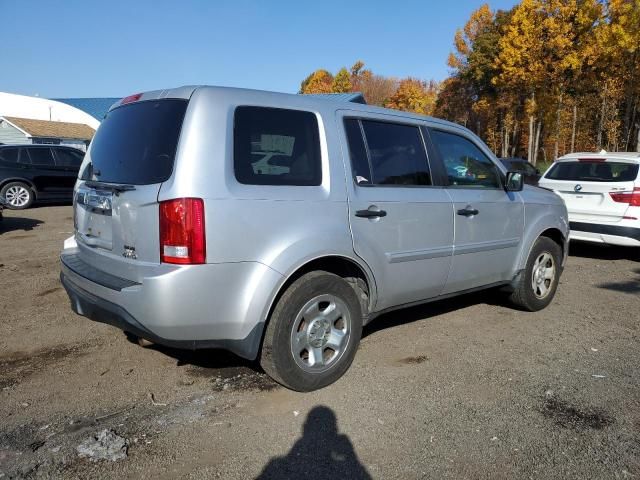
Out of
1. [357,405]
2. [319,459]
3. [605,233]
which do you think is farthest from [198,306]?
[605,233]

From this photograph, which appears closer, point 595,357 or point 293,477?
point 293,477

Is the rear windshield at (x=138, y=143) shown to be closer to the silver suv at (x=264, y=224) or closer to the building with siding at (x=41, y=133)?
the silver suv at (x=264, y=224)

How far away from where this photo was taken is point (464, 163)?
15.1 feet

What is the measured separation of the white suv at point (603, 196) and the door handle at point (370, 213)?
5.68m

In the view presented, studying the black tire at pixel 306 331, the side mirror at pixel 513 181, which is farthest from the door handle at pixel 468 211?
the black tire at pixel 306 331

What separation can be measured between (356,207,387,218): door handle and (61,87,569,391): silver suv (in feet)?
0.06

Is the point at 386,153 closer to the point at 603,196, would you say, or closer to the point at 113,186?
the point at 113,186

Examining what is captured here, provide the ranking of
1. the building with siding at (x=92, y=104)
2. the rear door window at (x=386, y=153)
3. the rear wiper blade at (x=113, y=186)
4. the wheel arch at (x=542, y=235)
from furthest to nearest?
the building with siding at (x=92, y=104) → the wheel arch at (x=542, y=235) → the rear door window at (x=386, y=153) → the rear wiper blade at (x=113, y=186)

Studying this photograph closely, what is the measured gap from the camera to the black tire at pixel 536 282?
5.12 m

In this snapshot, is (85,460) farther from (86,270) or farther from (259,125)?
(259,125)

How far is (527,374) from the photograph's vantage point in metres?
3.82

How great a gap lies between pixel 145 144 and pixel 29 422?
5.83 feet

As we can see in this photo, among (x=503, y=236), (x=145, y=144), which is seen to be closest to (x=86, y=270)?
→ (x=145, y=144)

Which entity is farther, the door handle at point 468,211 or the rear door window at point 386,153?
the door handle at point 468,211
